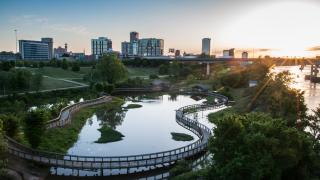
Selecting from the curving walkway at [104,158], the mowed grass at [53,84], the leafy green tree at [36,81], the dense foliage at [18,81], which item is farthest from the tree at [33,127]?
the mowed grass at [53,84]

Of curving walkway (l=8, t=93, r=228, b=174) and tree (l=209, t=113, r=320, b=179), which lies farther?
curving walkway (l=8, t=93, r=228, b=174)

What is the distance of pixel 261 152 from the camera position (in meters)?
22.3

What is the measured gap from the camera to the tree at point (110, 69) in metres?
109

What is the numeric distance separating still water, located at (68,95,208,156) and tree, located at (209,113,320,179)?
2161 cm

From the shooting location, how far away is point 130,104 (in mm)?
82938

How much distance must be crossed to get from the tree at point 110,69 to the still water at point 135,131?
28.2 m

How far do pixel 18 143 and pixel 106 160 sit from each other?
1154 centimetres

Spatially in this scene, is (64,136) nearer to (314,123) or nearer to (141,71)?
(314,123)

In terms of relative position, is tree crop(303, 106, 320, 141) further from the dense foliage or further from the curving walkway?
the dense foliage


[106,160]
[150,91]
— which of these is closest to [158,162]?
[106,160]

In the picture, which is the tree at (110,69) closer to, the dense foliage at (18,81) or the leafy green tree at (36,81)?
the leafy green tree at (36,81)

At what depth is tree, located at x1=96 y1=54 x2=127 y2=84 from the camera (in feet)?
357

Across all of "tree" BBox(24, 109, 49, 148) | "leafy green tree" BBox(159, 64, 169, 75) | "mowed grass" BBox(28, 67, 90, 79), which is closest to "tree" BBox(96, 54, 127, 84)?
"mowed grass" BBox(28, 67, 90, 79)

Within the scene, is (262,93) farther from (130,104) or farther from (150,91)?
(150,91)
